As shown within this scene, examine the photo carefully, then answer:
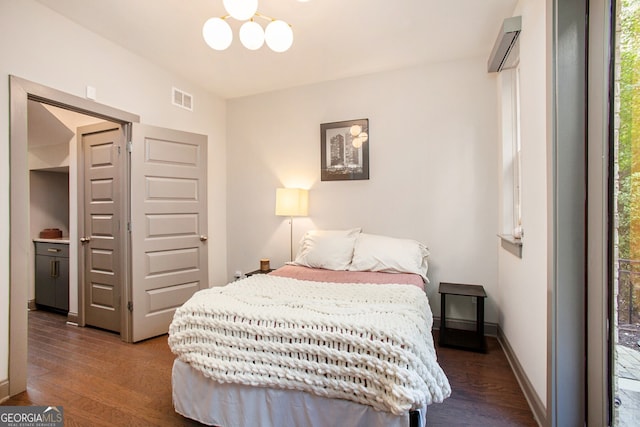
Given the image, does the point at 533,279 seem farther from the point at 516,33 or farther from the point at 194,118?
the point at 194,118

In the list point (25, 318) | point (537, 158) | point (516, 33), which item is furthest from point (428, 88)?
point (25, 318)

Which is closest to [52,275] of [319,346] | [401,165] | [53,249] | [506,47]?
[53,249]

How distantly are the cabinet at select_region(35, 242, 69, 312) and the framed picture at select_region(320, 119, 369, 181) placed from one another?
329 cm

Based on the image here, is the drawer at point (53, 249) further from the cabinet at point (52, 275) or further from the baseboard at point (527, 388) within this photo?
the baseboard at point (527, 388)

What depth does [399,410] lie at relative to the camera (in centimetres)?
115

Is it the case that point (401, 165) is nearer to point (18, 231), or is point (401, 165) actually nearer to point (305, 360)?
point (305, 360)

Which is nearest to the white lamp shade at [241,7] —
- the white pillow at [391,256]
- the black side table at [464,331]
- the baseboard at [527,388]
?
the white pillow at [391,256]

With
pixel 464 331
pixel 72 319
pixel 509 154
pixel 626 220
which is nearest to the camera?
pixel 626 220

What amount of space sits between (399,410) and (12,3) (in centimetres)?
343

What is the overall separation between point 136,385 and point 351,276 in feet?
5.81

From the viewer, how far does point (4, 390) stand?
6.14ft

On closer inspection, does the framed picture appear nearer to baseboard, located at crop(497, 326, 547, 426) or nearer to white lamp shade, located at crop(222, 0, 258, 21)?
white lamp shade, located at crop(222, 0, 258, 21)

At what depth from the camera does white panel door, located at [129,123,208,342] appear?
2.77m

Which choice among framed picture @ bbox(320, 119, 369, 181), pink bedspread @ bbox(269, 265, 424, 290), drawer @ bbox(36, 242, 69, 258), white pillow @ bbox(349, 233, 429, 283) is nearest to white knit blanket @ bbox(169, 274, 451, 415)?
pink bedspread @ bbox(269, 265, 424, 290)
